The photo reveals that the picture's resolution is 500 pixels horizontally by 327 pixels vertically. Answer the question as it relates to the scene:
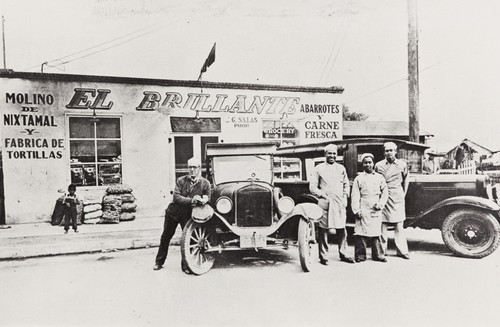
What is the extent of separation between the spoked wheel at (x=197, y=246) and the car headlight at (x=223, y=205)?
25cm

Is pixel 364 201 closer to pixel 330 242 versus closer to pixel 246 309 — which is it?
pixel 330 242

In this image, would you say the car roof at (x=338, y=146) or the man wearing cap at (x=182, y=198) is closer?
the man wearing cap at (x=182, y=198)

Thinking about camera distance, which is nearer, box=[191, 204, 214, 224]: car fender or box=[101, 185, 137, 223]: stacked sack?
box=[191, 204, 214, 224]: car fender

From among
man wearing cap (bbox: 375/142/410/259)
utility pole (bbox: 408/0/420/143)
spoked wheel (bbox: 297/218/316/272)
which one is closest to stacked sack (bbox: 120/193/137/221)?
spoked wheel (bbox: 297/218/316/272)

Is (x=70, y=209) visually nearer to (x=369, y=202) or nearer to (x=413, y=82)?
(x=369, y=202)

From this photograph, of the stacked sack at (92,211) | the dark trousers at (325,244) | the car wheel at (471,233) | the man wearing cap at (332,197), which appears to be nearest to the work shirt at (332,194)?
the man wearing cap at (332,197)

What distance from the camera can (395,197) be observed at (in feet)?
19.4

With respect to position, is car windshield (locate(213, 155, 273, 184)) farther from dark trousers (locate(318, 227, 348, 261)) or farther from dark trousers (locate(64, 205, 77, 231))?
dark trousers (locate(64, 205, 77, 231))

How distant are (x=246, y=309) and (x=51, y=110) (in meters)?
7.52

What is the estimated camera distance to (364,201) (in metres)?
5.75

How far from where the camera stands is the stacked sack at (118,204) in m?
8.87

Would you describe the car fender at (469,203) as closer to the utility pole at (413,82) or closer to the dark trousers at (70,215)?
the utility pole at (413,82)

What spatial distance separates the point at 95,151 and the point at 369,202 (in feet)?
22.0

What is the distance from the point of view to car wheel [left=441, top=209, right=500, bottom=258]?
5516 mm
